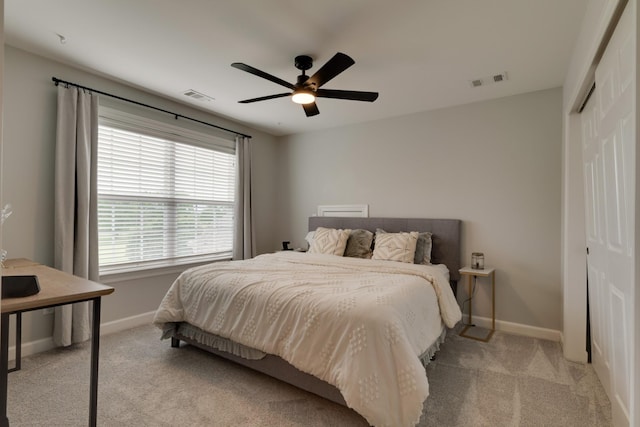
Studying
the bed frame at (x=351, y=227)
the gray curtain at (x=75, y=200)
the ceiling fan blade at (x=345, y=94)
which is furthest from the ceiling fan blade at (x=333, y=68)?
the gray curtain at (x=75, y=200)

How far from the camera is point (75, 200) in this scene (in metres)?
2.98

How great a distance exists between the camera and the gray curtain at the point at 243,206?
461 centimetres

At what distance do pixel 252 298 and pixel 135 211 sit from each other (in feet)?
6.78

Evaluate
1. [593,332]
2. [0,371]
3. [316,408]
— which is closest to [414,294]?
[316,408]

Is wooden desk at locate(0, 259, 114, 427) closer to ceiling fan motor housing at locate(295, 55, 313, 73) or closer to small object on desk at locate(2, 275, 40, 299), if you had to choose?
small object on desk at locate(2, 275, 40, 299)

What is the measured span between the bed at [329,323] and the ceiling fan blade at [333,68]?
1570 mm

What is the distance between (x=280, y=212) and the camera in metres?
5.39

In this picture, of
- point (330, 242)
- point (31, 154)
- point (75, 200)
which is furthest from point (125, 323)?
point (330, 242)

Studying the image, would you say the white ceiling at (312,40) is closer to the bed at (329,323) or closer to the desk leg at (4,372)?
the bed at (329,323)

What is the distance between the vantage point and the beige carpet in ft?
6.46

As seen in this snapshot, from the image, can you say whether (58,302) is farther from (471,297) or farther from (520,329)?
(520,329)

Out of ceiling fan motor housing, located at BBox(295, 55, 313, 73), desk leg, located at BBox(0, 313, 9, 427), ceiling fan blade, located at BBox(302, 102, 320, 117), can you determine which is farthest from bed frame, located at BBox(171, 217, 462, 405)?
ceiling fan motor housing, located at BBox(295, 55, 313, 73)

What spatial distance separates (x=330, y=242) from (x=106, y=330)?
2515 millimetres

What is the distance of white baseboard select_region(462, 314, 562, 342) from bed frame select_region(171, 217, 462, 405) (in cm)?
44
